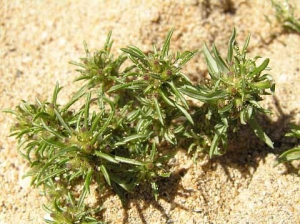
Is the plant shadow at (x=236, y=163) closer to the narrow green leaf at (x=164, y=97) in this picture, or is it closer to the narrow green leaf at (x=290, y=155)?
the narrow green leaf at (x=290, y=155)

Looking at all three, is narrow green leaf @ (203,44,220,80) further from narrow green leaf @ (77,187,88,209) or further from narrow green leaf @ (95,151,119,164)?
narrow green leaf @ (77,187,88,209)

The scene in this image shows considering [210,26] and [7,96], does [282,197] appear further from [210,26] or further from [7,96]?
[7,96]

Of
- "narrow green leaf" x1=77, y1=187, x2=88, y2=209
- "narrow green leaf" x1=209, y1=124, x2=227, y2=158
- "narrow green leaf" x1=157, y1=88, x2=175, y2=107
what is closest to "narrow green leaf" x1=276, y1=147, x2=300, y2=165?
"narrow green leaf" x1=209, y1=124, x2=227, y2=158

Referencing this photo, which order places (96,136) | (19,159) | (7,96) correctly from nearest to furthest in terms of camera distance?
(96,136) → (19,159) → (7,96)

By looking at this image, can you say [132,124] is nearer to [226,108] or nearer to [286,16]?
[226,108]

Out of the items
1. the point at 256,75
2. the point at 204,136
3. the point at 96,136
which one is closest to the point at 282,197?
the point at 204,136

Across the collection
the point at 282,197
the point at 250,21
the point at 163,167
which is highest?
the point at 250,21

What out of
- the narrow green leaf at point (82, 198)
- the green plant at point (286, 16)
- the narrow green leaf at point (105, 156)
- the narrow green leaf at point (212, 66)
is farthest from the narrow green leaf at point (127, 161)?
the green plant at point (286, 16)
